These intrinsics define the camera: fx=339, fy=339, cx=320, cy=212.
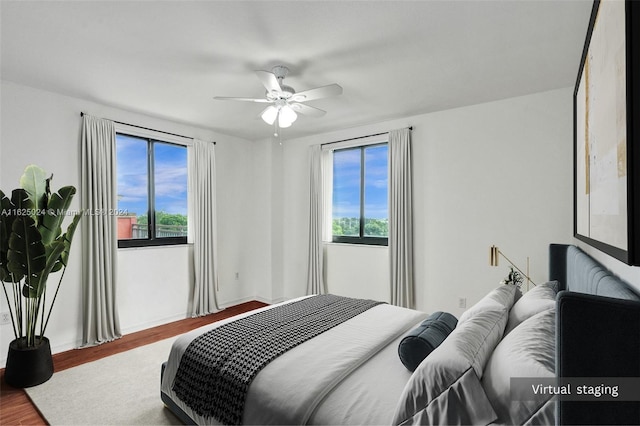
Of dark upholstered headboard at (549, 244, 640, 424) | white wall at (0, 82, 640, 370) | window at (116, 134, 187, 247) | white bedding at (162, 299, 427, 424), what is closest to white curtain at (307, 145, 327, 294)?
white wall at (0, 82, 640, 370)

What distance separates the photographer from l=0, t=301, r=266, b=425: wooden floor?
7.85 feet

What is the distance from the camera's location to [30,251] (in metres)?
2.76

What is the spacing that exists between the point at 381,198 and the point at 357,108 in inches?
52.5

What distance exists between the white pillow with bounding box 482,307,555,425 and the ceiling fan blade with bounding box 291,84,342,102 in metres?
2.02

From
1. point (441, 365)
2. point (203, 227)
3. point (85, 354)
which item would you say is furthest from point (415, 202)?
point (85, 354)

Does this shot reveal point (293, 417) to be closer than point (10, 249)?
Yes

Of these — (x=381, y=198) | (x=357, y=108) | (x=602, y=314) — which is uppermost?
(x=357, y=108)

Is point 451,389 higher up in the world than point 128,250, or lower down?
lower down

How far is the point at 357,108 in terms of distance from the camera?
3973 mm

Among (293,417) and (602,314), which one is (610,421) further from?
(293,417)

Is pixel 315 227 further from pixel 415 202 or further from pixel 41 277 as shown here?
pixel 41 277

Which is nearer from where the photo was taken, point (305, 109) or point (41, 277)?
point (41, 277)

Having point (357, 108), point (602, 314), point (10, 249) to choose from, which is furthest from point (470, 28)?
point (10, 249)

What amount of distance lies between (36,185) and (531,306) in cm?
385
